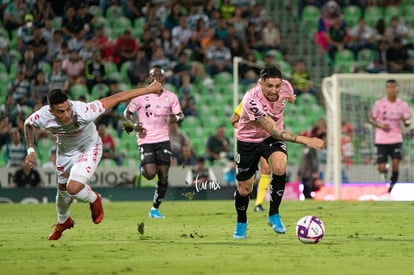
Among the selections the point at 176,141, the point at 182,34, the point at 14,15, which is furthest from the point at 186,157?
the point at 14,15

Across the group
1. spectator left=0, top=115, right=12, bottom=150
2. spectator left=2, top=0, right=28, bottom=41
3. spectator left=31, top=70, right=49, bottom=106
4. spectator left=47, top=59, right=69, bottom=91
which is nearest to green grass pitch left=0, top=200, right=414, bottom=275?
spectator left=0, top=115, right=12, bottom=150

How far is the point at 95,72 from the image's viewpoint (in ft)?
95.3

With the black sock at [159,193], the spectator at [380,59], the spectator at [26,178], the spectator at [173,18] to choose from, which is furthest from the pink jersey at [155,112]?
the spectator at [380,59]

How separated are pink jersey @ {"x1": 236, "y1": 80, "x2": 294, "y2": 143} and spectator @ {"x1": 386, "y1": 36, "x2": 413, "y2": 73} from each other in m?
16.5

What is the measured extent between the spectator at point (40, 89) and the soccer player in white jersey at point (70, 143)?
1479 cm

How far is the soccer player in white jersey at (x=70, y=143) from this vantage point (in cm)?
1235

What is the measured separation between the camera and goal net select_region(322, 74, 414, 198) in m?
25.5

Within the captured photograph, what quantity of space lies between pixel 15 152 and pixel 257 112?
14438 mm

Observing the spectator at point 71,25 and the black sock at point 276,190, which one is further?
the spectator at point 71,25

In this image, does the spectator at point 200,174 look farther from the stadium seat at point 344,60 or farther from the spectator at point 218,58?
the stadium seat at point 344,60

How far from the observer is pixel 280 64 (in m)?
30.2

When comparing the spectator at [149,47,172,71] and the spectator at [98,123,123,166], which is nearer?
the spectator at [98,123,123,166]

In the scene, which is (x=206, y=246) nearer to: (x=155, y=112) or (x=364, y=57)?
(x=155, y=112)

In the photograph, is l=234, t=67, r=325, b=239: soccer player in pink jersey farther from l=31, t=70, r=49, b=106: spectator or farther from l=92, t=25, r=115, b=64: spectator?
l=92, t=25, r=115, b=64: spectator
